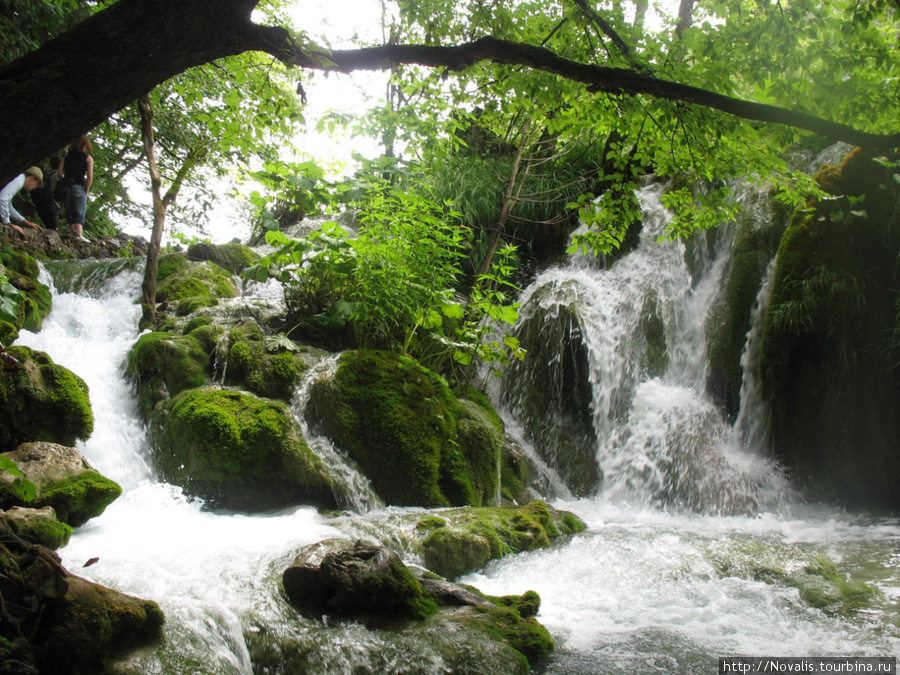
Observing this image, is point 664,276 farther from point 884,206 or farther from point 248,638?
point 248,638

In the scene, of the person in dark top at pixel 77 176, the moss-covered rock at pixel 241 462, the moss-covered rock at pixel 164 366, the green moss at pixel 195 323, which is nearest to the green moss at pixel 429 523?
the moss-covered rock at pixel 241 462

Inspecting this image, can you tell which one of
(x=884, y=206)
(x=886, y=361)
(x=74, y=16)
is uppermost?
(x=74, y=16)

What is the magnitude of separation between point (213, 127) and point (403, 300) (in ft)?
8.47

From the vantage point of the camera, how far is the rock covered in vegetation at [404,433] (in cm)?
535

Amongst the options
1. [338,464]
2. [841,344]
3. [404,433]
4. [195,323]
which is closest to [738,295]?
[841,344]

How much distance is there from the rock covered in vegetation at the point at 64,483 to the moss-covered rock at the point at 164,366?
140 centimetres

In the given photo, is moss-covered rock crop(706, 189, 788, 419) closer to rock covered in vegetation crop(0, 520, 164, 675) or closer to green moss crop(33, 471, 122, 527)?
green moss crop(33, 471, 122, 527)

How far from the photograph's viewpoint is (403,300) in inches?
239

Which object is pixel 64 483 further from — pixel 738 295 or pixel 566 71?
pixel 738 295

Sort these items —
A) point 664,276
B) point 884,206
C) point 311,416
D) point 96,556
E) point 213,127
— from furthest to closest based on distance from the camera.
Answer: point 664,276
point 884,206
point 311,416
point 213,127
point 96,556

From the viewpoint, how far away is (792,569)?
4047 mm

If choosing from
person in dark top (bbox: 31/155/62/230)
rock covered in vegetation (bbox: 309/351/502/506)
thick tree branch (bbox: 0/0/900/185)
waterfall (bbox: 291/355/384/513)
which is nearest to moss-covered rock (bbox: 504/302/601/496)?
rock covered in vegetation (bbox: 309/351/502/506)

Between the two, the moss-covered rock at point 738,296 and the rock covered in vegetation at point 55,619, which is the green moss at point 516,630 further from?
the moss-covered rock at point 738,296

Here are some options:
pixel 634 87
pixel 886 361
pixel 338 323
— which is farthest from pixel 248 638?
pixel 886 361
